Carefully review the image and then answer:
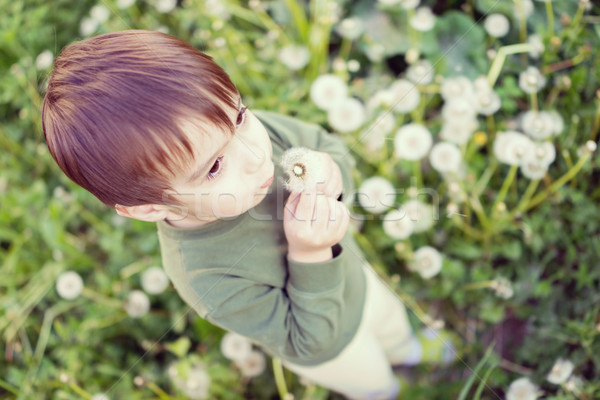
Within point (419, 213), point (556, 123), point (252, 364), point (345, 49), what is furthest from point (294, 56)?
point (252, 364)

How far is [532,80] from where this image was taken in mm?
1022

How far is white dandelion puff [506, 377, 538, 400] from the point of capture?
0.95 meters

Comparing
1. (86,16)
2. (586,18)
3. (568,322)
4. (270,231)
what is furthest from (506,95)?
(86,16)

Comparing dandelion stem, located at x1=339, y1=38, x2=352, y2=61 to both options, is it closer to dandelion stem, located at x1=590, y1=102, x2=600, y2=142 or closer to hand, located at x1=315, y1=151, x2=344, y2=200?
dandelion stem, located at x1=590, y1=102, x2=600, y2=142

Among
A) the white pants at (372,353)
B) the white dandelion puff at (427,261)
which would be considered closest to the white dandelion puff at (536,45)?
the white dandelion puff at (427,261)

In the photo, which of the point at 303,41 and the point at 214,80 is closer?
the point at 214,80

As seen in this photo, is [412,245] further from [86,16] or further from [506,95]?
[86,16]

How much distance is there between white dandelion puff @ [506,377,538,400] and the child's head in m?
0.78

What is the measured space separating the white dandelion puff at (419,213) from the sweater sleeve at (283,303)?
450mm

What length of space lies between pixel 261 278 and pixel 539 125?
28.4 inches

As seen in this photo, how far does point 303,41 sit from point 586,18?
680mm

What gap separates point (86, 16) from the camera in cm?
161

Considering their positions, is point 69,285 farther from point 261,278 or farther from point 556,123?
point 556,123

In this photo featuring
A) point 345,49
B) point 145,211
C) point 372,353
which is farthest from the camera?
point 345,49
